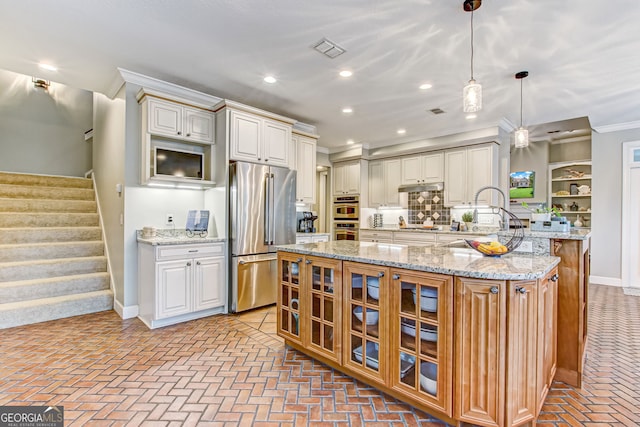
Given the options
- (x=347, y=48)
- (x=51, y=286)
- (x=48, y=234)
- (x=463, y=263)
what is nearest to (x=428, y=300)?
(x=463, y=263)

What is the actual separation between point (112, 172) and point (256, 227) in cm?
194

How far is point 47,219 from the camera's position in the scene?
4.45 meters

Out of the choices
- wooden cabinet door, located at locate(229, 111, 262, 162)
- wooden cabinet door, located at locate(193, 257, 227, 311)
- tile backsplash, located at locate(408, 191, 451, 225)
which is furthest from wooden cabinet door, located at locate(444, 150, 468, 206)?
wooden cabinet door, located at locate(193, 257, 227, 311)

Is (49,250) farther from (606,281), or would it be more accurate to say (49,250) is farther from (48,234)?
(606,281)

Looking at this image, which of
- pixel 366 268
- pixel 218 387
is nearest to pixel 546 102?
pixel 366 268

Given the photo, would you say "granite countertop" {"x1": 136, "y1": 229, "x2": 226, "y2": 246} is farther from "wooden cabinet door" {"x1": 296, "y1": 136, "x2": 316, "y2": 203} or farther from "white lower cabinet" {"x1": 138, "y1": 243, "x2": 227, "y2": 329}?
"wooden cabinet door" {"x1": 296, "y1": 136, "x2": 316, "y2": 203}

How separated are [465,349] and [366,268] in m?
0.70

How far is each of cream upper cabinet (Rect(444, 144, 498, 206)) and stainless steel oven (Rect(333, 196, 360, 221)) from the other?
178 cm

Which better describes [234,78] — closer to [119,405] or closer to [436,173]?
[119,405]

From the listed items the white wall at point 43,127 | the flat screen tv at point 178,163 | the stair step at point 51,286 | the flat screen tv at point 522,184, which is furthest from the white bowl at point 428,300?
the flat screen tv at point 522,184

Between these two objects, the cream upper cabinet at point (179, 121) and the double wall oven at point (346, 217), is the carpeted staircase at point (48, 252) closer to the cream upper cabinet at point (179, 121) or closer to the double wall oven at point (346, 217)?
the cream upper cabinet at point (179, 121)

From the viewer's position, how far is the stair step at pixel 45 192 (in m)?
4.71

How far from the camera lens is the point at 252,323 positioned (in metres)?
3.46

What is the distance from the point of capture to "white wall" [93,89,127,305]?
3.60m
